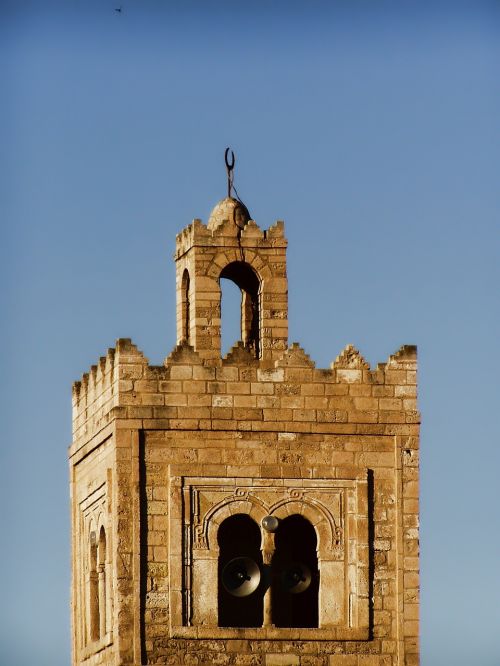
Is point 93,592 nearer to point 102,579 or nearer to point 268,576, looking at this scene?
point 102,579

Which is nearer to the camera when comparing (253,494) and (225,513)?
(225,513)

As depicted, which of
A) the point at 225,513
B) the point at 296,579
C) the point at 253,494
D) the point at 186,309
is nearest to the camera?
the point at 225,513

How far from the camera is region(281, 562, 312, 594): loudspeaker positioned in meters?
58.8

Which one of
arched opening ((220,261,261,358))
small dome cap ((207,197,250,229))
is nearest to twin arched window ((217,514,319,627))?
arched opening ((220,261,261,358))

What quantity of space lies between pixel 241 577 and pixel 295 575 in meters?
0.89

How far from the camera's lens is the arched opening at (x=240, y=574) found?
58406 millimetres

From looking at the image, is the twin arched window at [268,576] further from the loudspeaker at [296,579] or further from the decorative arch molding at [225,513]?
the decorative arch molding at [225,513]

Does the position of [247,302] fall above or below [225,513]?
above

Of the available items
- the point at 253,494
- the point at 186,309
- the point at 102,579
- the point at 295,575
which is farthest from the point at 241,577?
the point at 186,309

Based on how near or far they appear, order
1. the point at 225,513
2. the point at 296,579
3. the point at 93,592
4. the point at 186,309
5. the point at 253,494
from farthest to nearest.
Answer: the point at 93,592, the point at 186,309, the point at 296,579, the point at 253,494, the point at 225,513

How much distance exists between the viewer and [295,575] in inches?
2315

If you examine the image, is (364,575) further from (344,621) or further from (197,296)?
(197,296)

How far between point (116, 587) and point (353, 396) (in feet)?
15.3

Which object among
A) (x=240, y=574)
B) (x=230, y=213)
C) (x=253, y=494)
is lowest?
(x=240, y=574)
